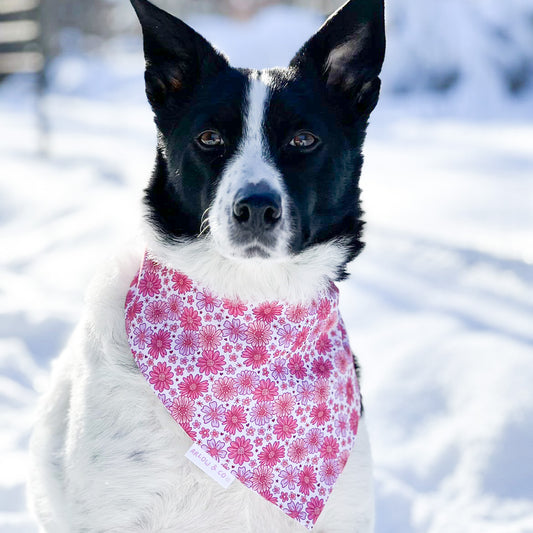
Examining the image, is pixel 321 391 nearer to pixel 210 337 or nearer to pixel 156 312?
pixel 210 337

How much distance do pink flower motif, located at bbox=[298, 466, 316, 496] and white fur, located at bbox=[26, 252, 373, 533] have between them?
2.9 inches

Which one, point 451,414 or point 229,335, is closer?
point 229,335

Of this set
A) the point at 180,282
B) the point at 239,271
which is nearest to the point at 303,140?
the point at 239,271

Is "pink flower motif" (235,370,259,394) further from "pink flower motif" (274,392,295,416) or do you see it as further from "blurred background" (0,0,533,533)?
"blurred background" (0,0,533,533)

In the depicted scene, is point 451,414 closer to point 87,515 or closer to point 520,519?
point 520,519

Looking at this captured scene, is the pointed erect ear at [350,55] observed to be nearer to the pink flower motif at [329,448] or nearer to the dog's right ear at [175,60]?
the dog's right ear at [175,60]

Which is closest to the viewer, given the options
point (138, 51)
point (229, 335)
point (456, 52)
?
point (229, 335)

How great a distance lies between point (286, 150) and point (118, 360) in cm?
75

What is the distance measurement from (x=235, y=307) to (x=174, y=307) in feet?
0.57

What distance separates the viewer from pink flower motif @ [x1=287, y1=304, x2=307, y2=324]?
2076mm

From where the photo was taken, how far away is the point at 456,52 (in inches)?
472

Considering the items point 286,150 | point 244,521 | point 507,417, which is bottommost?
point 507,417

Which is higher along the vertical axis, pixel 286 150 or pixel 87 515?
pixel 286 150

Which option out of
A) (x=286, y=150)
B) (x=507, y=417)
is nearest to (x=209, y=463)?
(x=286, y=150)
